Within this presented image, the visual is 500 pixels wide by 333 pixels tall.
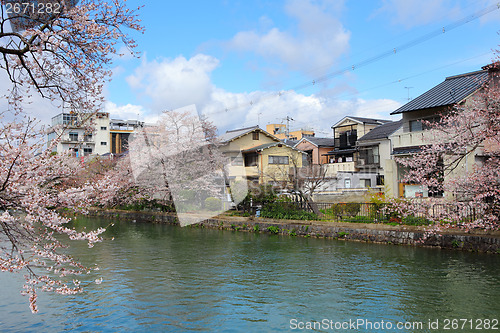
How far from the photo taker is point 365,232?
693 inches

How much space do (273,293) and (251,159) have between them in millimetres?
28929

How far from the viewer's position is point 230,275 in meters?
12.1

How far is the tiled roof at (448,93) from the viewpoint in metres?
20.3

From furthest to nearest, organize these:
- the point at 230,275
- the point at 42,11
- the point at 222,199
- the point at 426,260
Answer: the point at 222,199 → the point at 426,260 → the point at 230,275 → the point at 42,11

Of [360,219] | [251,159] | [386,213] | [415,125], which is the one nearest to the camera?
[386,213]

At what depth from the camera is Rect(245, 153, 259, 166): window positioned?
125 ft

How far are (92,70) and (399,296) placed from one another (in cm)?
865

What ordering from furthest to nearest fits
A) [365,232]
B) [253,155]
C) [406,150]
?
[253,155] < [406,150] < [365,232]

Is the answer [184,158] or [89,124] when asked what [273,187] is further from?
[89,124]

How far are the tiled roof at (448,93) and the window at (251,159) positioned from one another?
1727 cm

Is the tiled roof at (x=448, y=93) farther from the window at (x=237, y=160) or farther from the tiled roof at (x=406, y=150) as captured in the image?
the window at (x=237, y=160)

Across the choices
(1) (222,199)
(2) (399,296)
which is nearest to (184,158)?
(1) (222,199)

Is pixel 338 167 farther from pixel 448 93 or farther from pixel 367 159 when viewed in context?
pixel 448 93

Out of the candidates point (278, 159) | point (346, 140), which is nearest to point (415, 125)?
point (278, 159)
